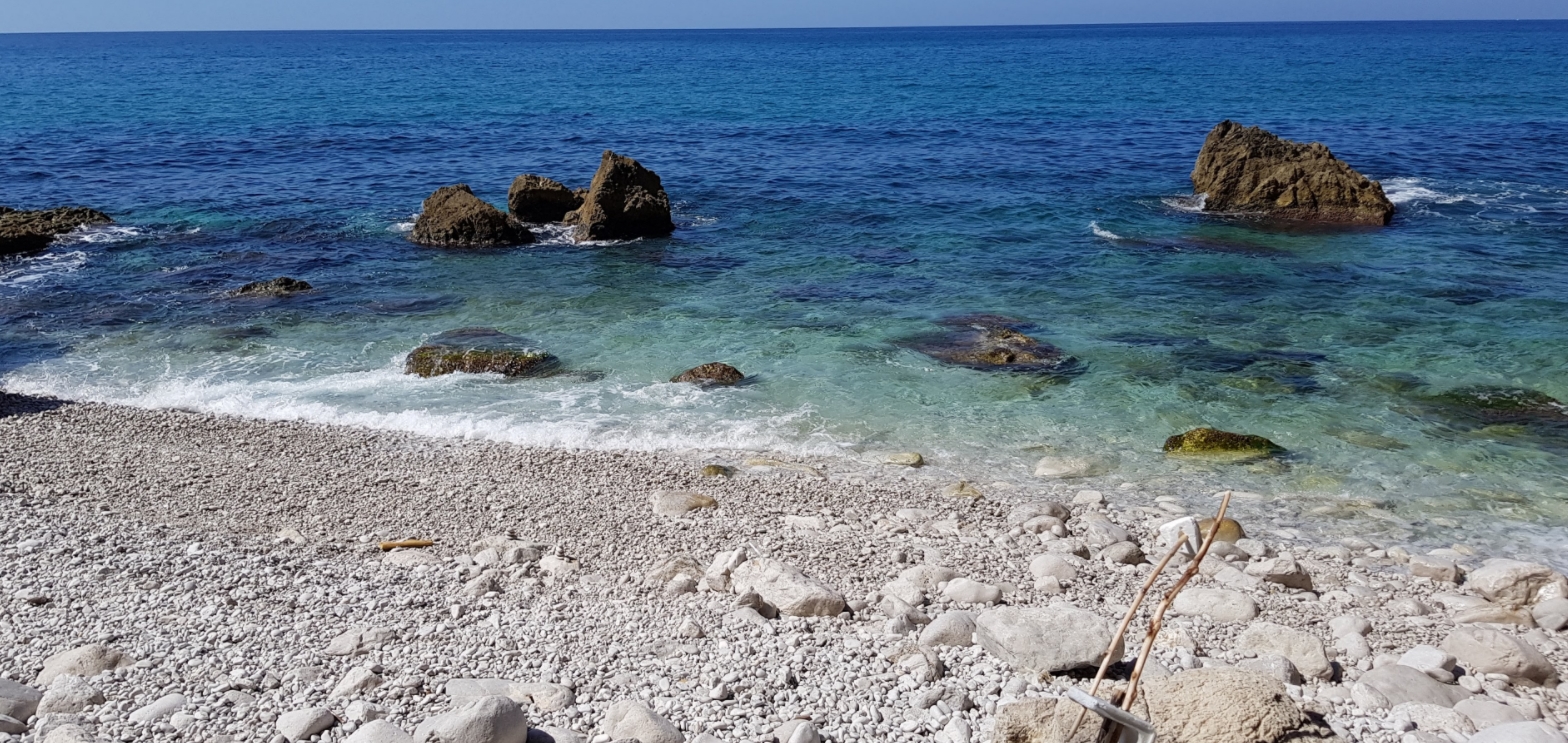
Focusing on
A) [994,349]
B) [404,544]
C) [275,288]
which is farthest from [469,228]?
[404,544]

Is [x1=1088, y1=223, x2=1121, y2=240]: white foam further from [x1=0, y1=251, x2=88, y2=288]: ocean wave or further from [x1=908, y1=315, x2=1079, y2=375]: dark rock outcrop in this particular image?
[x1=0, y1=251, x2=88, y2=288]: ocean wave

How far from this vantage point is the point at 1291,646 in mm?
8141

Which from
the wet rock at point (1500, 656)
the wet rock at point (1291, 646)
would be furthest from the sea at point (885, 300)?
the wet rock at point (1291, 646)

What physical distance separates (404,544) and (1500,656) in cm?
940

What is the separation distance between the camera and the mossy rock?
13578mm

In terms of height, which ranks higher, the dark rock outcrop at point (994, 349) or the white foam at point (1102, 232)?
the white foam at point (1102, 232)

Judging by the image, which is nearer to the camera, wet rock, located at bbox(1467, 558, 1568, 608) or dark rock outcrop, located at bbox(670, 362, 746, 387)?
wet rock, located at bbox(1467, 558, 1568, 608)

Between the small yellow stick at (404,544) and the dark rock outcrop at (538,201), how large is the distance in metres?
19.1

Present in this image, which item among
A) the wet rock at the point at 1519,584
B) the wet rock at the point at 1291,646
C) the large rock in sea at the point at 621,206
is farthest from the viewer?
the large rock in sea at the point at 621,206

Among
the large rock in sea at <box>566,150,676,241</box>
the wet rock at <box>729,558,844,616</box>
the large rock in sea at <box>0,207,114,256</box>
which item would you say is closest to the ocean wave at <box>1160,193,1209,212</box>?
the large rock in sea at <box>566,150,676,241</box>

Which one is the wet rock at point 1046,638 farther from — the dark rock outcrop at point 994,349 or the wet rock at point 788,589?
the dark rock outcrop at point 994,349

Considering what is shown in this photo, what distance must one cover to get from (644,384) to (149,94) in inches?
2523

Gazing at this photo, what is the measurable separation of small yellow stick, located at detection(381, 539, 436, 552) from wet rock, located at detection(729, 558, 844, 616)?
327cm

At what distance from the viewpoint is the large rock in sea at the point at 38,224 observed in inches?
1013
